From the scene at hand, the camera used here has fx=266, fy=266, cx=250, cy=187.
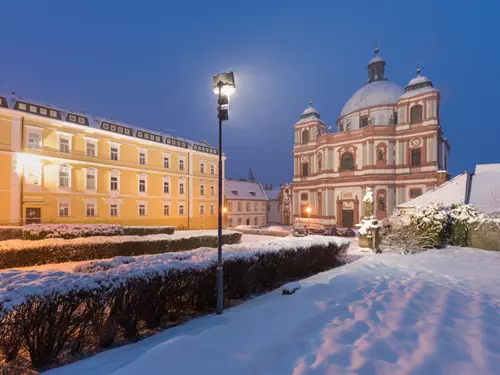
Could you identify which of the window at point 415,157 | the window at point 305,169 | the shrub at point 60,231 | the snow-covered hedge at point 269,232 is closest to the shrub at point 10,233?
the shrub at point 60,231

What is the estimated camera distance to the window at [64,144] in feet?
78.1

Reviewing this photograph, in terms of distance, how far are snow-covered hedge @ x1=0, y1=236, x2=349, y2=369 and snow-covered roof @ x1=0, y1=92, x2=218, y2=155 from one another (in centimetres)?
2151

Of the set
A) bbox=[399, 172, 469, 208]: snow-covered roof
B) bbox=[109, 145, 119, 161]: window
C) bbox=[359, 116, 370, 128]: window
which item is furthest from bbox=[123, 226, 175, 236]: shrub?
bbox=[359, 116, 370, 128]: window

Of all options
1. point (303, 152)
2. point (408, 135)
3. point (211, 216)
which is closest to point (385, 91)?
point (408, 135)

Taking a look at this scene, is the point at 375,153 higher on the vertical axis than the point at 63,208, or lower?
higher

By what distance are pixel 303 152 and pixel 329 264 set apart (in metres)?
32.0

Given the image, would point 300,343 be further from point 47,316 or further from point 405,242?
point 405,242

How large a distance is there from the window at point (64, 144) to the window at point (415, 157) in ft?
123

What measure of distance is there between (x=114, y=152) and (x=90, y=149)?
228 cm

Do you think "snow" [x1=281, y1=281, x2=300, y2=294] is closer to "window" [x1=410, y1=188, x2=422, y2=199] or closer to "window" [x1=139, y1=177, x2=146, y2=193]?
"window" [x1=139, y1=177, x2=146, y2=193]

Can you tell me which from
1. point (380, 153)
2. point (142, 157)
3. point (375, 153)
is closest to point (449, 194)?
point (375, 153)

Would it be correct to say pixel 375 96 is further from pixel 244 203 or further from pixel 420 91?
pixel 244 203

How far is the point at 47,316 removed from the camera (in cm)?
406

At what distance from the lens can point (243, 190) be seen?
46531 mm
